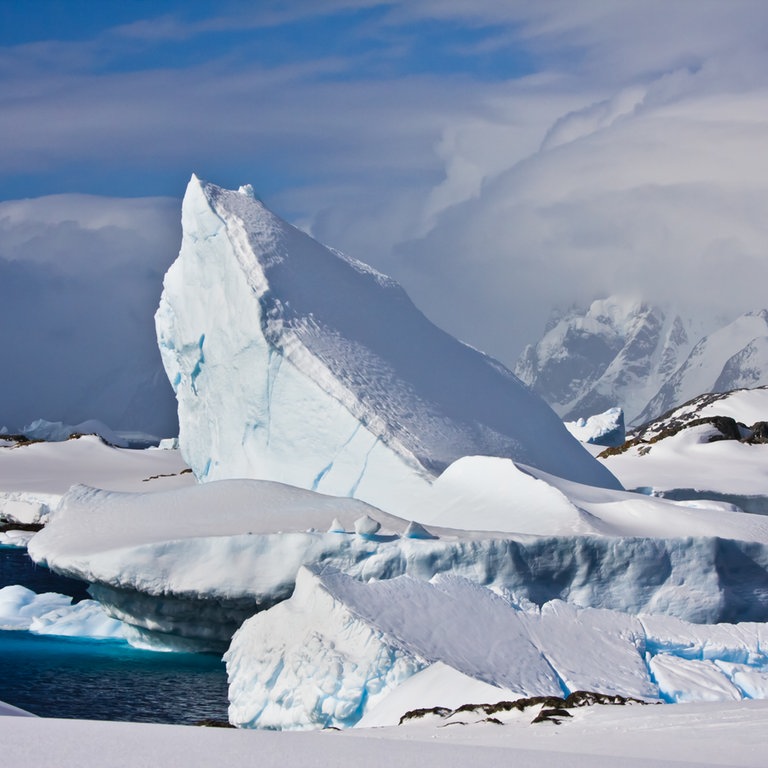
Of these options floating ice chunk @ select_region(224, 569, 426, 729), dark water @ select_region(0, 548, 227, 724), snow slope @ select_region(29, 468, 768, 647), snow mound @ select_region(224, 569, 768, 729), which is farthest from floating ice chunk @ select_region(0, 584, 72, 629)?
floating ice chunk @ select_region(224, 569, 426, 729)

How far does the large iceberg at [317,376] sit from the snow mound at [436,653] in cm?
413

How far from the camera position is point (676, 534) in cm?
1195

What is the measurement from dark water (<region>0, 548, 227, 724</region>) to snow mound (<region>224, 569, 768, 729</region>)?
31.9 inches

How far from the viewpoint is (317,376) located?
48.8 feet

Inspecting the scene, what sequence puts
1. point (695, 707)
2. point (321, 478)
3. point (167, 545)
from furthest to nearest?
point (321, 478), point (167, 545), point (695, 707)

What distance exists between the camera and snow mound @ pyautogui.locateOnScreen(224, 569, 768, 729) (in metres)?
8.90

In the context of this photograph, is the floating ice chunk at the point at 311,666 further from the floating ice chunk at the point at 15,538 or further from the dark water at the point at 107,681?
the floating ice chunk at the point at 15,538

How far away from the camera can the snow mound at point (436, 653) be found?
350 inches

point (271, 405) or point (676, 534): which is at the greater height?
point (271, 405)

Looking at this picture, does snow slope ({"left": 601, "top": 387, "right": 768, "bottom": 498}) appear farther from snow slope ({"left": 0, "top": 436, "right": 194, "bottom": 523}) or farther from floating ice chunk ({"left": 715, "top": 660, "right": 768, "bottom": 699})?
floating ice chunk ({"left": 715, "top": 660, "right": 768, "bottom": 699})

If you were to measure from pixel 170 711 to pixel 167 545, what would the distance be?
5.75 ft

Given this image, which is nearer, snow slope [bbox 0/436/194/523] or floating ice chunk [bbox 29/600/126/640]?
floating ice chunk [bbox 29/600/126/640]

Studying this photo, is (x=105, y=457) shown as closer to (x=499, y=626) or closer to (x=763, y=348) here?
(x=499, y=626)

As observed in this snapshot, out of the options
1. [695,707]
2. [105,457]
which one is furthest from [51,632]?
[105,457]
